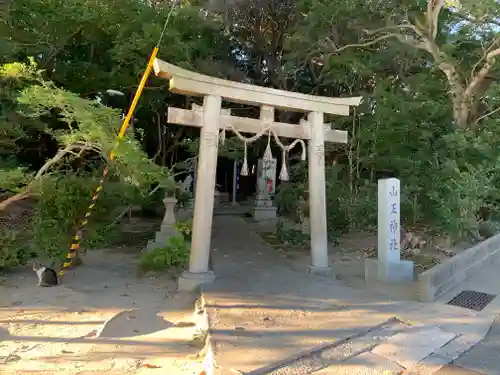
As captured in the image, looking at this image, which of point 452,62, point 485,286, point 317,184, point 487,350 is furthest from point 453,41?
point 487,350

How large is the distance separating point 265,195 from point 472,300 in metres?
11.8

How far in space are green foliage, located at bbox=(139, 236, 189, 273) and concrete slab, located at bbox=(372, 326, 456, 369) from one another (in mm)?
4692

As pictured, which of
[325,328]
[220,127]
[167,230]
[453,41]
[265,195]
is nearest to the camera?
[325,328]

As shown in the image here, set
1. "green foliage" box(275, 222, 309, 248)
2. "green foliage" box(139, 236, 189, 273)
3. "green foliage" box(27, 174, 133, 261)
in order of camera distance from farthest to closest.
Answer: "green foliage" box(275, 222, 309, 248) → "green foliage" box(139, 236, 189, 273) → "green foliage" box(27, 174, 133, 261)

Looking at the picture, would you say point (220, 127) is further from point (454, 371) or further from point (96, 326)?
point (454, 371)

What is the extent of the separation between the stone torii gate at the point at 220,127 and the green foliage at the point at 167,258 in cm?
154

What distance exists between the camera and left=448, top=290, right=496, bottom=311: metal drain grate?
602cm

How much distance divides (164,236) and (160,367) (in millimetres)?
6059

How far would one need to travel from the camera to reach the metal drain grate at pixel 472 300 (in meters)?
6.02

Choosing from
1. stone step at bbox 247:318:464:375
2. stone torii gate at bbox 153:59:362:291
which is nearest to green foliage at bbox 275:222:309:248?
stone torii gate at bbox 153:59:362:291

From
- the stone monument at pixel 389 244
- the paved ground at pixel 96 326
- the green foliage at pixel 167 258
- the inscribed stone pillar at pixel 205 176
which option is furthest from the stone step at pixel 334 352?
the green foliage at pixel 167 258

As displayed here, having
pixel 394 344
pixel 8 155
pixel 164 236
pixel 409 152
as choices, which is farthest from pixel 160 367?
pixel 409 152

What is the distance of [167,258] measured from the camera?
830 centimetres

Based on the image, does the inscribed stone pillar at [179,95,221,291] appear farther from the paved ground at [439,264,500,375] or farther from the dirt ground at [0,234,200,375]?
the paved ground at [439,264,500,375]
